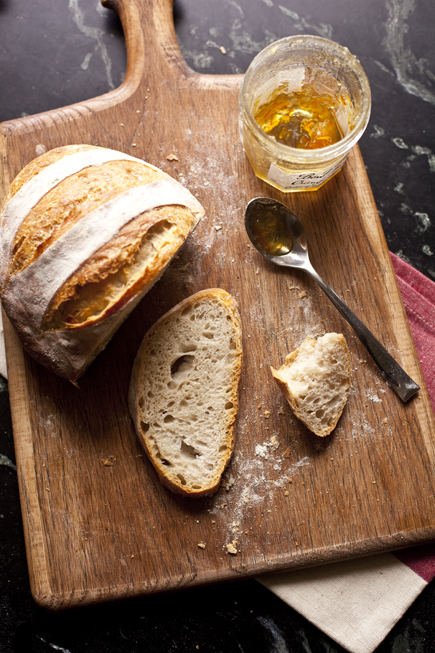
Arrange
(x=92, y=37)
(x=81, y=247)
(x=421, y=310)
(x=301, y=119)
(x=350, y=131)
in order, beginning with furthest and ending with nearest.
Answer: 1. (x=92, y=37)
2. (x=421, y=310)
3. (x=301, y=119)
4. (x=350, y=131)
5. (x=81, y=247)

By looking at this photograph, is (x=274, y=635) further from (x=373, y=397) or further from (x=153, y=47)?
(x=153, y=47)

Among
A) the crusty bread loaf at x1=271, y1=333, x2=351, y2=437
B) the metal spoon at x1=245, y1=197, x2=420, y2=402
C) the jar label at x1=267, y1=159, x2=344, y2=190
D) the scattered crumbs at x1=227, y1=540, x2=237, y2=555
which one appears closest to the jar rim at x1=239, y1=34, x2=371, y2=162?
the jar label at x1=267, y1=159, x2=344, y2=190

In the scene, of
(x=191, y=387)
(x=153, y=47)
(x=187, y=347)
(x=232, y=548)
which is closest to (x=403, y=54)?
(x=153, y=47)

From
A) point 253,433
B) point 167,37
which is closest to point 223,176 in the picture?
point 167,37

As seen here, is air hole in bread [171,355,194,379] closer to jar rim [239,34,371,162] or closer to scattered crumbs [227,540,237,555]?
scattered crumbs [227,540,237,555]

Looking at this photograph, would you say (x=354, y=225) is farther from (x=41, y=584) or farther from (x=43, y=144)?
(x=41, y=584)

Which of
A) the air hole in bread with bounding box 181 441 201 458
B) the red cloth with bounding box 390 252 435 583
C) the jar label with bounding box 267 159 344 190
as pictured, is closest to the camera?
the jar label with bounding box 267 159 344 190

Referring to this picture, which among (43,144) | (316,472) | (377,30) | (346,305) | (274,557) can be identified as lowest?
(274,557)
